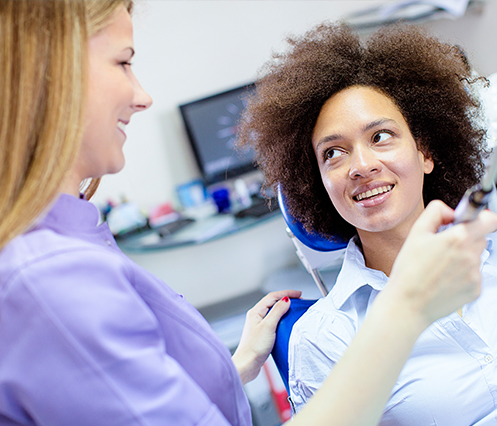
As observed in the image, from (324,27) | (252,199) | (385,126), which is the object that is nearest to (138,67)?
(252,199)

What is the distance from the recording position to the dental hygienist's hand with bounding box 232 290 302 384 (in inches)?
43.3

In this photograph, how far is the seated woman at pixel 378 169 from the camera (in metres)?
0.97

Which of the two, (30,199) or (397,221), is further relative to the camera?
(397,221)

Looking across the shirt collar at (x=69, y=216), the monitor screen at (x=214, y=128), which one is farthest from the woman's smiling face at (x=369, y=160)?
the monitor screen at (x=214, y=128)

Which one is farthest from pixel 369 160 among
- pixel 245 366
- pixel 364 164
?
pixel 245 366

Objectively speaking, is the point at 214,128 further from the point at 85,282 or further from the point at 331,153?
the point at 85,282

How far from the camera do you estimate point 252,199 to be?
298 centimetres

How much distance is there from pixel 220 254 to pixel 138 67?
1.40m

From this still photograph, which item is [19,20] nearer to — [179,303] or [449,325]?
[179,303]

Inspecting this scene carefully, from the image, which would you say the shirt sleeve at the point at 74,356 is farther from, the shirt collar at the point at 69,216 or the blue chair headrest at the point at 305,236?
the blue chair headrest at the point at 305,236

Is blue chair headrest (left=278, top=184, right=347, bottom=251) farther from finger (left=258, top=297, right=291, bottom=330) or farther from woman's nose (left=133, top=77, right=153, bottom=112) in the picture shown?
woman's nose (left=133, top=77, right=153, bottom=112)

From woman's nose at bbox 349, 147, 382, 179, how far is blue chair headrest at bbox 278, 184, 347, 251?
280 mm

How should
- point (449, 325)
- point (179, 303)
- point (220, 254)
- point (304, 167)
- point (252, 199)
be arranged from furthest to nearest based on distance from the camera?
point (220, 254), point (252, 199), point (304, 167), point (449, 325), point (179, 303)

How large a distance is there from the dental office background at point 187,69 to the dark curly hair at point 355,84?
5.61ft
